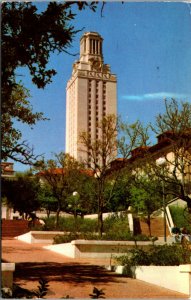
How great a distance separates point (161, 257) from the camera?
12430 millimetres

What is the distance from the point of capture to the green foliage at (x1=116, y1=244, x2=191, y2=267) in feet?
38.3

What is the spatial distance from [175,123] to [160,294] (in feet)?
24.3

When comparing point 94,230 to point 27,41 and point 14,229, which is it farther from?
point 27,41

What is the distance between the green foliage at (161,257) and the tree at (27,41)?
4354 millimetres

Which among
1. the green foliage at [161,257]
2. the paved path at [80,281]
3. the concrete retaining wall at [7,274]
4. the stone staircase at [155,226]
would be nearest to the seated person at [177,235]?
the stone staircase at [155,226]

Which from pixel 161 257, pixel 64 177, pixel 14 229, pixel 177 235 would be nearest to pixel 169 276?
pixel 161 257

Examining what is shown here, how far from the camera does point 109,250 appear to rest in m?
16.3

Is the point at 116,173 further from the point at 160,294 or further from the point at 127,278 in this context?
the point at 160,294

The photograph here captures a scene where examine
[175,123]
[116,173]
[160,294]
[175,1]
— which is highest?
[175,1]

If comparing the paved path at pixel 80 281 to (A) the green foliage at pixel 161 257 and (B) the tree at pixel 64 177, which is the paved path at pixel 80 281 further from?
(B) the tree at pixel 64 177

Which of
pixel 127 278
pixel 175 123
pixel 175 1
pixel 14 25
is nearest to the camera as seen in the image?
pixel 175 1

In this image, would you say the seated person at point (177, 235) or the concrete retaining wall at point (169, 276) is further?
the seated person at point (177, 235)

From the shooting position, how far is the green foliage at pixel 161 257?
460 inches

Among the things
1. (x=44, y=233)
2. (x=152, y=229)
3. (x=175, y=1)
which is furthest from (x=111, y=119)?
(x=152, y=229)
